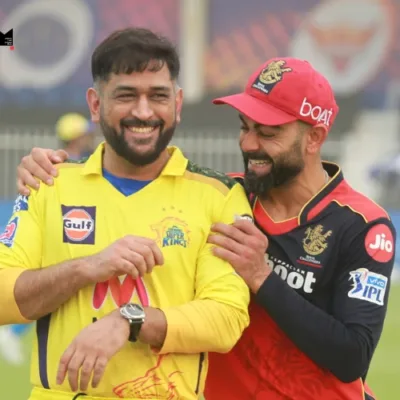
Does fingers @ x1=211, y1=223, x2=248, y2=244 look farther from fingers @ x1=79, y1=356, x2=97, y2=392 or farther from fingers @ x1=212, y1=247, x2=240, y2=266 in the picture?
fingers @ x1=79, y1=356, x2=97, y2=392

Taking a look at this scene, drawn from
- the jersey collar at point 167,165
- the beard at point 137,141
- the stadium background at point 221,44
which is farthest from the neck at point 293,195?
the stadium background at point 221,44

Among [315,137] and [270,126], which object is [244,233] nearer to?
[270,126]

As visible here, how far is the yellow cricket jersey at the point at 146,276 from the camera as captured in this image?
3.48 metres

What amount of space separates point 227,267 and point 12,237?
28.0 inches

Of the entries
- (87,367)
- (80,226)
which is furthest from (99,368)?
(80,226)

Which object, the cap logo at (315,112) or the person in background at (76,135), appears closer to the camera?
the cap logo at (315,112)

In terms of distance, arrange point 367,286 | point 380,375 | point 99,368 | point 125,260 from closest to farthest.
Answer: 1. point 99,368
2. point 125,260
3. point 367,286
4. point 380,375

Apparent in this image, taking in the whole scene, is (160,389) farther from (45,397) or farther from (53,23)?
(53,23)

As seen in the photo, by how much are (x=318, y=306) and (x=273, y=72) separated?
0.88m

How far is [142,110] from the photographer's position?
3561mm

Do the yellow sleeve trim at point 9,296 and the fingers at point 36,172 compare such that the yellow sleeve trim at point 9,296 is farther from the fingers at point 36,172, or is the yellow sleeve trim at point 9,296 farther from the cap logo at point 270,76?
the cap logo at point 270,76

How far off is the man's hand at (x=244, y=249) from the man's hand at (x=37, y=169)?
0.60 m

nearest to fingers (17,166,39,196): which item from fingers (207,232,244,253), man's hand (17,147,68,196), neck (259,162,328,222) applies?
man's hand (17,147,68,196)

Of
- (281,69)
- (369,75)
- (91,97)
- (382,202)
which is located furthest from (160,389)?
(369,75)
